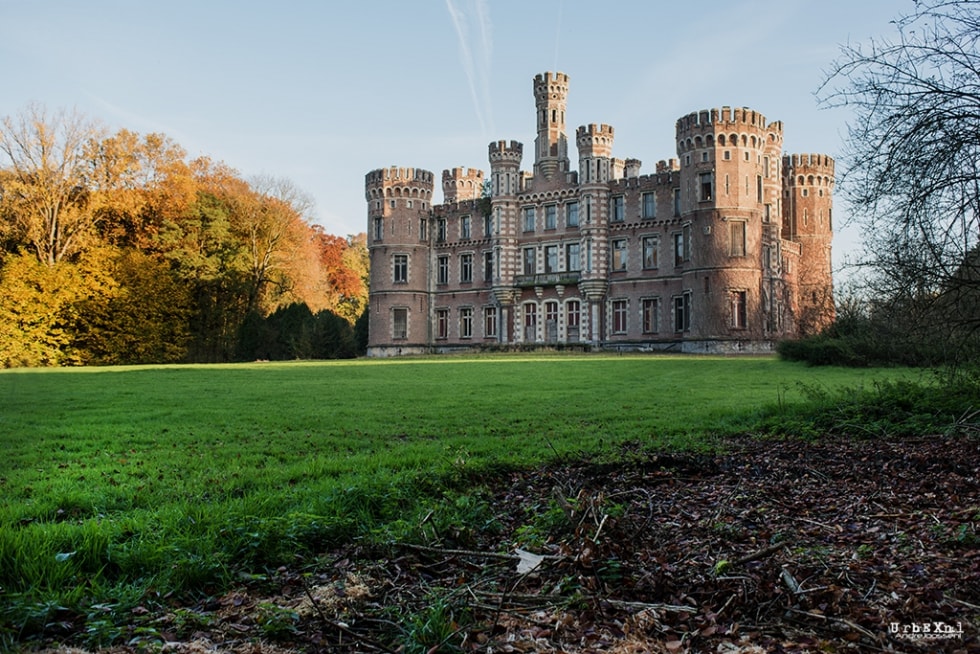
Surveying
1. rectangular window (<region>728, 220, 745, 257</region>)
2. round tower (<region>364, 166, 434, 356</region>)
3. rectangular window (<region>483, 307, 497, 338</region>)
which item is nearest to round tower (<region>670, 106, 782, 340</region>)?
rectangular window (<region>728, 220, 745, 257</region>)

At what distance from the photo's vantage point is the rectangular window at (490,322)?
4909 cm

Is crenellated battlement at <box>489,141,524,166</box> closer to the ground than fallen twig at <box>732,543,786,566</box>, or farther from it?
farther from it

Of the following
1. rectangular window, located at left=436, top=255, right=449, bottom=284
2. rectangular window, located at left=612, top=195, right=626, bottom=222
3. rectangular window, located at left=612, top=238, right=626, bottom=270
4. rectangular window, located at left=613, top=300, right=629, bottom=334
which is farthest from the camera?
rectangular window, located at left=436, top=255, right=449, bottom=284

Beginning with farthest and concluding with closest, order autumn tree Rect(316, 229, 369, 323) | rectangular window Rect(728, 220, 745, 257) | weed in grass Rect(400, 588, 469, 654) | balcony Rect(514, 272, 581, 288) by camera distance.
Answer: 1. autumn tree Rect(316, 229, 369, 323)
2. balcony Rect(514, 272, 581, 288)
3. rectangular window Rect(728, 220, 745, 257)
4. weed in grass Rect(400, 588, 469, 654)

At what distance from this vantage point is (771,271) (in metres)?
39.8

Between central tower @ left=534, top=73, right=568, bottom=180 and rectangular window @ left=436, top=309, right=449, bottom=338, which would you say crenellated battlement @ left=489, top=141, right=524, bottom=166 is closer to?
central tower @ left=534, top=73, right=568, bottom=180

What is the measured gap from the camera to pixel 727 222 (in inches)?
1502

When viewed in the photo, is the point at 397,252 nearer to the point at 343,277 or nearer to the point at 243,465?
the point at 343,277

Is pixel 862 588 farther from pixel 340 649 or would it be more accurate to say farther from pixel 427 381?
pixel 427 381

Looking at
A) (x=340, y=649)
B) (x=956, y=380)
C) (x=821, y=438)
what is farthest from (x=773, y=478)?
(x=956, y=380)

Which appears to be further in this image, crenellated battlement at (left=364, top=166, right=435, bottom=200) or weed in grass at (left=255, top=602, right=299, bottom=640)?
crenellated battlement at (left=364, top=166, right=435, bottom=200)

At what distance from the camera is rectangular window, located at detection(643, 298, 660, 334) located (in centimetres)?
4272

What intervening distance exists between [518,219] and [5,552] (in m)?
45.4

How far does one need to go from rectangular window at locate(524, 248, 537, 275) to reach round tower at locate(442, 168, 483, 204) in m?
8.07
